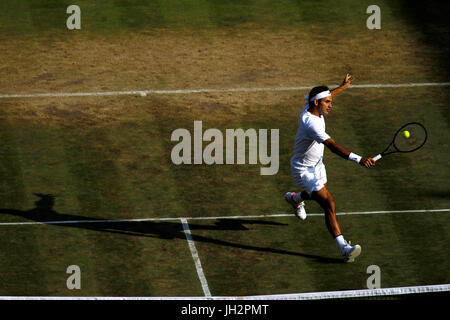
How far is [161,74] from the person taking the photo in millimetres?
21406

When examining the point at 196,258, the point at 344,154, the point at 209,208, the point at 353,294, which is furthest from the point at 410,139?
the point at 196,258

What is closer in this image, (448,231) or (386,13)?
(448,231)

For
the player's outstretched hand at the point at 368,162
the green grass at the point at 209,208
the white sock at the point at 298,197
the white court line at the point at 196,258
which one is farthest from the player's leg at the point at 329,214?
the white court line at the point at 196,258

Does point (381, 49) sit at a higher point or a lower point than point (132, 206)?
higher

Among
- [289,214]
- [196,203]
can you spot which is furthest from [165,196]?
[289,214]

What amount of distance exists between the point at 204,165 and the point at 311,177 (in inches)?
129

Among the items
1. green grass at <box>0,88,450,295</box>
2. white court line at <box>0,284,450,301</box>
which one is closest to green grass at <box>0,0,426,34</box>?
green grass at <box>0,88,450,295</box>

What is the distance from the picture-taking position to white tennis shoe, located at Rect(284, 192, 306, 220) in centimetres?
1599

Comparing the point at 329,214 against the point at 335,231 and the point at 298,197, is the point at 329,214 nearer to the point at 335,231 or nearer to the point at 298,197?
the point at 335,231

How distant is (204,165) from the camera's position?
18172 millimetres

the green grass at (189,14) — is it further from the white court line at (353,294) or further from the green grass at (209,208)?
the white court line at (353,294)
